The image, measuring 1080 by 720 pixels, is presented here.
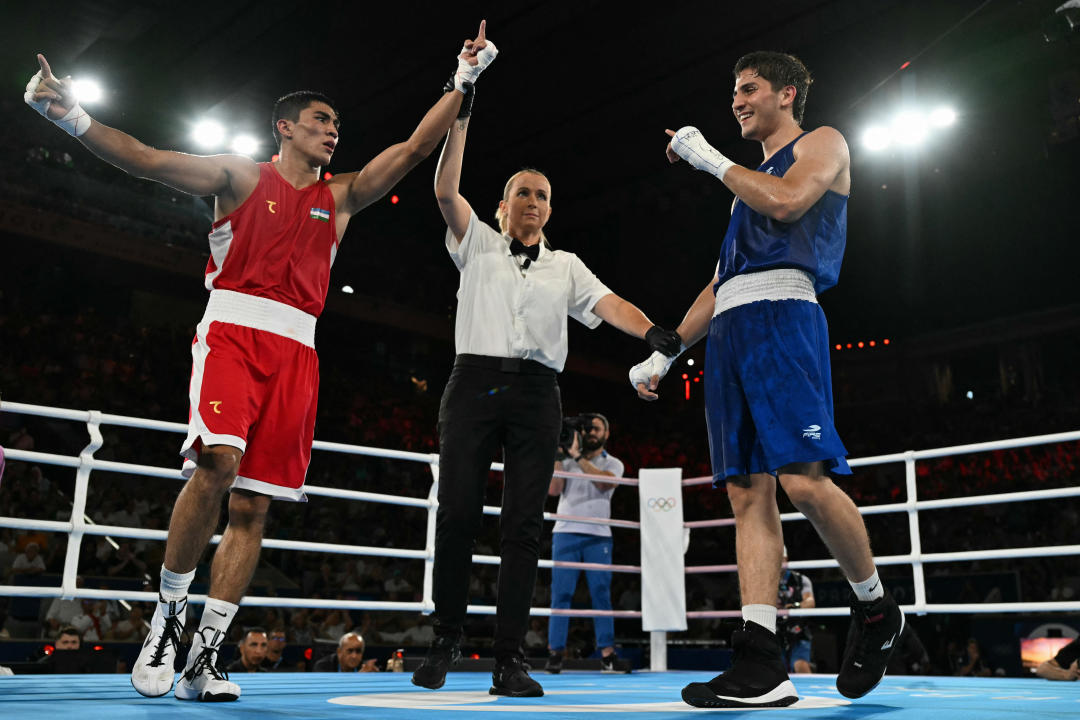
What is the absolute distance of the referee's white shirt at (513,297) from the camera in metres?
2.49

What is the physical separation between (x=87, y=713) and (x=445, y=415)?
1193mm

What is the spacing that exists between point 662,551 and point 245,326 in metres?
2.57

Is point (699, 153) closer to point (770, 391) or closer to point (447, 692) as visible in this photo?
point (770, 391)

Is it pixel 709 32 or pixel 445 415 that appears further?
pixel 709 32

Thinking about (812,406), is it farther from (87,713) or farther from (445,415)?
(87,713)

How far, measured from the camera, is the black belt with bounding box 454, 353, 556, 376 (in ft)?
8.05

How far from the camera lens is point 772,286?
1.98 metres

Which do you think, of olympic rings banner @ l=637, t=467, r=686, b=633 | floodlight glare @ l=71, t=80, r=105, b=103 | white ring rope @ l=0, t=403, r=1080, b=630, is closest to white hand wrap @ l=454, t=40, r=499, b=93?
white ring rope @ l=0, t=403, r=1080, b=630

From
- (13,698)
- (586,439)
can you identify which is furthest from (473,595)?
(13,698)

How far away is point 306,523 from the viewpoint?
9094mm

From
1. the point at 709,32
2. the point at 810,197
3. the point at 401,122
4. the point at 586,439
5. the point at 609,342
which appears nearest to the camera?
the point at 810,197

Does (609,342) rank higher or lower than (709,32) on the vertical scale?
lower

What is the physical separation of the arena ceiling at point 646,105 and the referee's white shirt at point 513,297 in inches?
231

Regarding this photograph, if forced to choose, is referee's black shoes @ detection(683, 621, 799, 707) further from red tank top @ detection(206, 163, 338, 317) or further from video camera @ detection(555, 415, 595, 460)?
video camera @ detection(555, 415, 595, 460)
